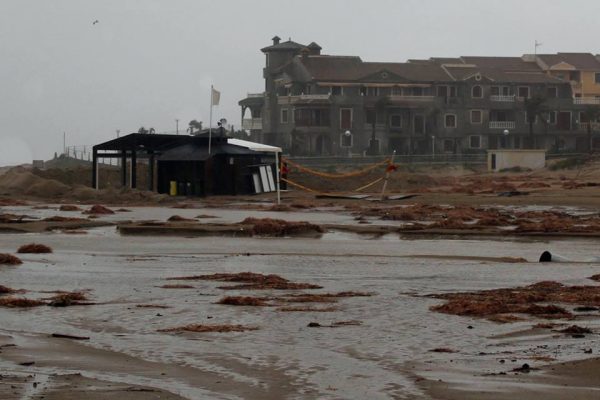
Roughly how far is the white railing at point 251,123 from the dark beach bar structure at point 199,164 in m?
61.5

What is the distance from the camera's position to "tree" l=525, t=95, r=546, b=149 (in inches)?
4532

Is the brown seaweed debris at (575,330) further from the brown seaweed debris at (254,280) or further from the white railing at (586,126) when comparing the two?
the white railing at (586,126)

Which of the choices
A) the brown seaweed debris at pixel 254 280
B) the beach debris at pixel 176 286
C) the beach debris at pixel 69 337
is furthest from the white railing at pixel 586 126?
the beach debris at pixel 69 337

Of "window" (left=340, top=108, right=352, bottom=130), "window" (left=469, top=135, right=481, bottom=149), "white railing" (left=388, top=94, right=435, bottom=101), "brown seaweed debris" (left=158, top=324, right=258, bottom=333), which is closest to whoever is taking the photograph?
"brown seaweed debris" (left=158, top=324, right=258, bottom=333)

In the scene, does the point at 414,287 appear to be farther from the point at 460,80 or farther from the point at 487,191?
the point at 460,80

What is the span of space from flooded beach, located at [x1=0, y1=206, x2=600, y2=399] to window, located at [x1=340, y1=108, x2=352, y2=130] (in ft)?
287

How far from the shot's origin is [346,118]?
11469cm

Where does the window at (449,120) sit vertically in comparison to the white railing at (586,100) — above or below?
below

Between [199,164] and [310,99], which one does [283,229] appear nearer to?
[199,164]

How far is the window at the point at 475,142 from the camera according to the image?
11825 centimetres

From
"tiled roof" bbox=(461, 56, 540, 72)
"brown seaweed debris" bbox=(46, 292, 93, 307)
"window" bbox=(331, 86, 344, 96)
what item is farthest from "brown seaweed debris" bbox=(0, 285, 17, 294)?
"tiled roof" bbox=(461, 56, 540, 72)

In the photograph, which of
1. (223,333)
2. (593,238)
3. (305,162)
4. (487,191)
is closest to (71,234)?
(593,238)

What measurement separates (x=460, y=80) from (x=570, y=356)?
106968mm

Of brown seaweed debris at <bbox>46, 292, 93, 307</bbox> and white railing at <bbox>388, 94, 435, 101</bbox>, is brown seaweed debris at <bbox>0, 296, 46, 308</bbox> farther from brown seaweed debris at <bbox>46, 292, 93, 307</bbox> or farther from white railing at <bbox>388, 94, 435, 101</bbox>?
white railing at <bbox>388, 94, 435, 101</bbox>
